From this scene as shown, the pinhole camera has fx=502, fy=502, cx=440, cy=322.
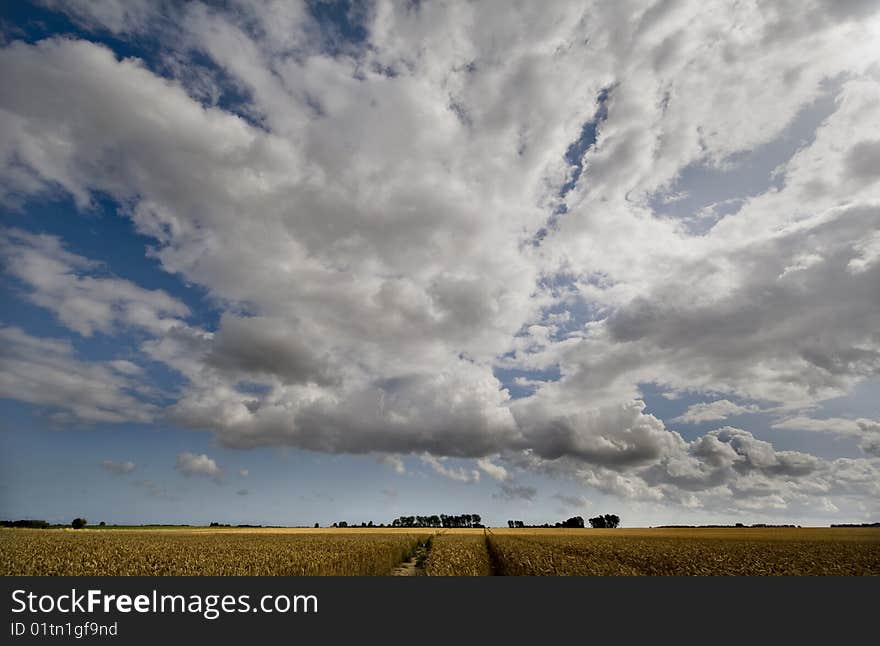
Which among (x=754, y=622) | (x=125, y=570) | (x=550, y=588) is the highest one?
(x=125, y=570)

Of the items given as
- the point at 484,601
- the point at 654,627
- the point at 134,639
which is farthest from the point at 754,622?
the point at 134,639

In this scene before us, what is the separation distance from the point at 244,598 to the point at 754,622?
634 inches

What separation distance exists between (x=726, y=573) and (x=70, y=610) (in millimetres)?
30697

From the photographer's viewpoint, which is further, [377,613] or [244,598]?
[244,598]

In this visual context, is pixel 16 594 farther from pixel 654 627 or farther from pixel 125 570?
pixel 654 627

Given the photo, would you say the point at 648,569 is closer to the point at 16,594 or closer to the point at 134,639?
the point at 134,639

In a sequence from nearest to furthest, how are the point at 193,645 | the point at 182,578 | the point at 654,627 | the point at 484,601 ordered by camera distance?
the point at 193,645 < the point at 654,627 < the point at 484,601 < the point at 182,578

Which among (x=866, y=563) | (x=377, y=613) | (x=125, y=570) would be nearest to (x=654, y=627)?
(x=377, y=613)

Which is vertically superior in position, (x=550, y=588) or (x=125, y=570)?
(x=125, y=570)

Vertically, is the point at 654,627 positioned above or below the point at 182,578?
below

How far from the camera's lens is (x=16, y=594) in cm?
1728

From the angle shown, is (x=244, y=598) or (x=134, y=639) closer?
(x=134, y=639)

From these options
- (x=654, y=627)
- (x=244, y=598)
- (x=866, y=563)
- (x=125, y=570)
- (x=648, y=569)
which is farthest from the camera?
(x=866, y=563)

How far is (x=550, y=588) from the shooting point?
1756 centimetres
